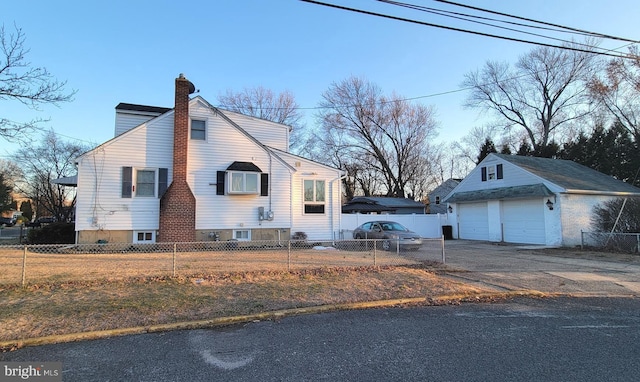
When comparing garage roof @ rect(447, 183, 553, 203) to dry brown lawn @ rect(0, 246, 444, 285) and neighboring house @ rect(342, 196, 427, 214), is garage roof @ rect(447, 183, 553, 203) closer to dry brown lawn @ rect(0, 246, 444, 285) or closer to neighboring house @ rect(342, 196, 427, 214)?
neighboring house @ rect(342, 196, 427, 214)

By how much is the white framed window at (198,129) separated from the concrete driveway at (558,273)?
11.5 metres

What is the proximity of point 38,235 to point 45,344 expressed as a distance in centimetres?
1571

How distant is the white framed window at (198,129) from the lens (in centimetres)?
1636

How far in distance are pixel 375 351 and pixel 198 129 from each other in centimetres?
1414

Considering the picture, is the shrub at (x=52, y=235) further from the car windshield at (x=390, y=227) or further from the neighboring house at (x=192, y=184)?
the car windshield at (x=390, y=227)

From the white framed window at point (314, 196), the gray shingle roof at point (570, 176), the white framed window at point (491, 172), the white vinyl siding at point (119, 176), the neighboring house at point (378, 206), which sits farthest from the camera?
the neighboring house at point (378, 206)

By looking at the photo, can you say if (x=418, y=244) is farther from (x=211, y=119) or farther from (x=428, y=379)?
(x=428, y=379)

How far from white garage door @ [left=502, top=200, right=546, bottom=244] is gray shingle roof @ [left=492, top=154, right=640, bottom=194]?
1.80 meters

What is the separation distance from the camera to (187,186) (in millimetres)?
15648

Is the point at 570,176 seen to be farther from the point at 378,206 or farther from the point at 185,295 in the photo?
the point at 185,295

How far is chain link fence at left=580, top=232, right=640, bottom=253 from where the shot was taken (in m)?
15.9

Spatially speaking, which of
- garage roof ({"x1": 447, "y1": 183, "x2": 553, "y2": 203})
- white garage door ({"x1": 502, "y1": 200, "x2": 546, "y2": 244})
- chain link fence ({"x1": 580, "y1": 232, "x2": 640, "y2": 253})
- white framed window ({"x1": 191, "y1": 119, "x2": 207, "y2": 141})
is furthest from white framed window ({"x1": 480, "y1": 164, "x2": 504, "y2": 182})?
white framed window ({"x1": 191, "y1": 119, "x2": 207, "y2": 141})

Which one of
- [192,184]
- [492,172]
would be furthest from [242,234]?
[492,172]

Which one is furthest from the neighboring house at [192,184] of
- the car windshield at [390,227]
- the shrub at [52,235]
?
the shrub at [52,235]
